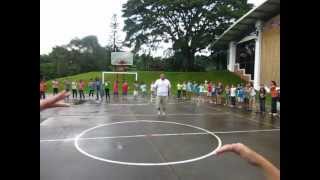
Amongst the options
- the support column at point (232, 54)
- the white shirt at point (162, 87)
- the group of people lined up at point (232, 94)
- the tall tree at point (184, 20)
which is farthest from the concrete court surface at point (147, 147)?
the tall tree at point (184, 20)

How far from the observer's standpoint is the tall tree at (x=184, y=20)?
47.2 meters

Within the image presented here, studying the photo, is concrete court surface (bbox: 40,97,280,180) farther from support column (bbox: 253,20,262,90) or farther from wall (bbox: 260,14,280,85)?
support column (bbox: 253,20,262,90)

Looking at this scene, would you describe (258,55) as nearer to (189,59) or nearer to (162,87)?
(162,87)

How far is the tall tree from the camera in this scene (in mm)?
47188

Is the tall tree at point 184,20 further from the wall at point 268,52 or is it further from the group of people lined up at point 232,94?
the group of people lined up at point 232,94

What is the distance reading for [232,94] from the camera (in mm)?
19922

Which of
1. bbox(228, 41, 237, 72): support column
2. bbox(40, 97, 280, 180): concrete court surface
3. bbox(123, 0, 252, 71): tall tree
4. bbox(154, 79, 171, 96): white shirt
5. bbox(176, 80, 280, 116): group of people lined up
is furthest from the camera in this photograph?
bbox(123, 0, 252, 71): tall tree

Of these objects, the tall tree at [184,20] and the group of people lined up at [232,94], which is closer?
the group of people lined up at [232,94]

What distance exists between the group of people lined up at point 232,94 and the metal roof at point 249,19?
5681 mm

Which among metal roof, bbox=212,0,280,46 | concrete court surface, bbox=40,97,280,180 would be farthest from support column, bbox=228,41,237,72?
concrete court surface, bbox=40,97,280,180

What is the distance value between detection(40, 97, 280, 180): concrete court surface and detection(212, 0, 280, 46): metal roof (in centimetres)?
1197

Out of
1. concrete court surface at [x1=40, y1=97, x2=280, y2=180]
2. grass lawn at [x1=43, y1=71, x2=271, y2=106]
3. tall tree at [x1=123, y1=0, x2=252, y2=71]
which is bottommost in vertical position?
concrete court surface at [x1=40, y1=97, x2=280, y2=180]
